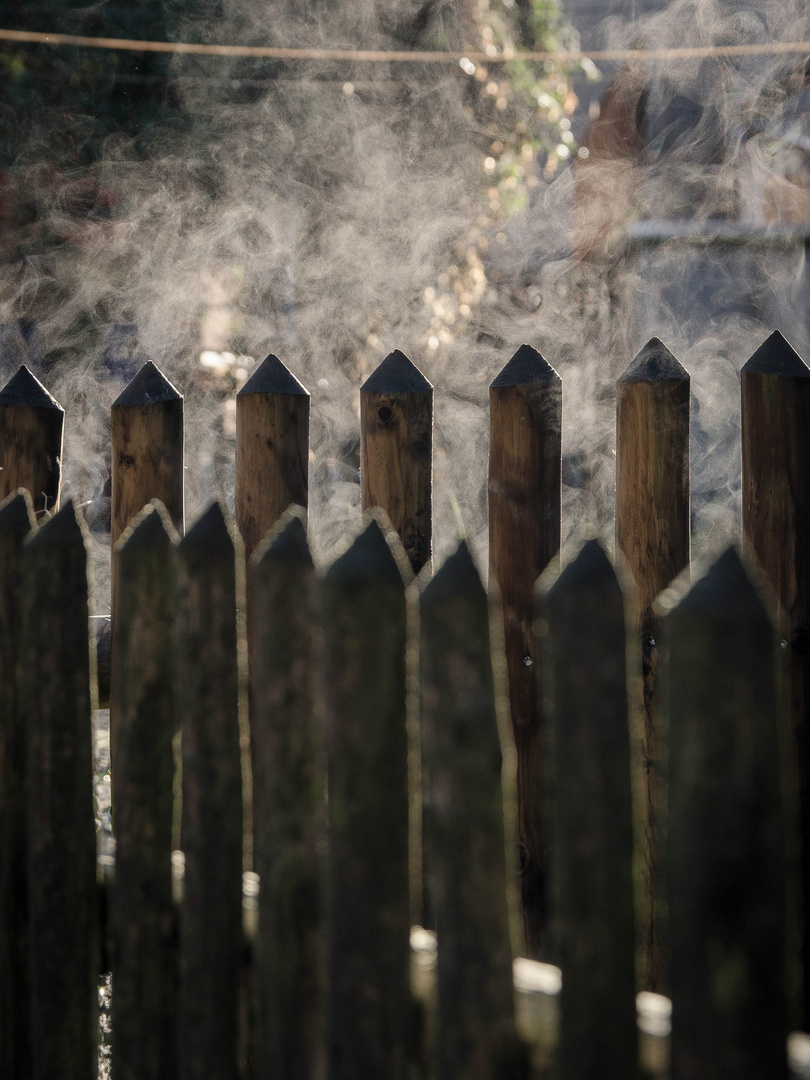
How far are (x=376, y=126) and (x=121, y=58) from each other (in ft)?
5.56

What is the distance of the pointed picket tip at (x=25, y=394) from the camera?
2074 millimetres

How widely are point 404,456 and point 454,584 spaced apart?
89 centimetres

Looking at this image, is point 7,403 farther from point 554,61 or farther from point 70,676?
point 554,61

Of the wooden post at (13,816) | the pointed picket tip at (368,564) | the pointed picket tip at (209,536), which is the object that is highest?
the pointed picket tip at (209,536)

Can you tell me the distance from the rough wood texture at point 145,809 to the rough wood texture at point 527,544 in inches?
30.5

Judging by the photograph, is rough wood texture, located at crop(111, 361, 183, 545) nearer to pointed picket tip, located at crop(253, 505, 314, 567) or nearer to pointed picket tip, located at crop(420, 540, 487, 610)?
pointed picket tip, located at crop(253, 505, 314, 567)

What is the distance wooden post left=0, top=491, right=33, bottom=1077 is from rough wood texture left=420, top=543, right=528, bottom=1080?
0.81 metres

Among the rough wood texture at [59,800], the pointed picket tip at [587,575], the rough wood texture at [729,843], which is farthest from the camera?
the rough wood texture at [59,800]

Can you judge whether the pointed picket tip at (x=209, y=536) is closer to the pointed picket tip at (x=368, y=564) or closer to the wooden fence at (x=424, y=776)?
the wooden fence at (x=424, y=776)

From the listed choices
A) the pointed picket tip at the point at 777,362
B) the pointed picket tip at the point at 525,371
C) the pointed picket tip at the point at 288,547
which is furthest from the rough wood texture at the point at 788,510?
the pointed picket tip at the point at 288,547

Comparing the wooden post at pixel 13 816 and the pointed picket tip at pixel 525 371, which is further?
the pointed picket tip at pixel 525 371

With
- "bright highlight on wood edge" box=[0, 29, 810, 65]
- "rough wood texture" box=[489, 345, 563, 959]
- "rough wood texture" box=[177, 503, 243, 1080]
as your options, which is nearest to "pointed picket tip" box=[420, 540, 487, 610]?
"rough wood texture" box=[177, 503, 243, 1080]

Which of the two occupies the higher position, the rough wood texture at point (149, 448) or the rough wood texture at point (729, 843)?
the rough wood texture at point (149, 448)

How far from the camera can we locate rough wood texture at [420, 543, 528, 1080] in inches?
40.3
